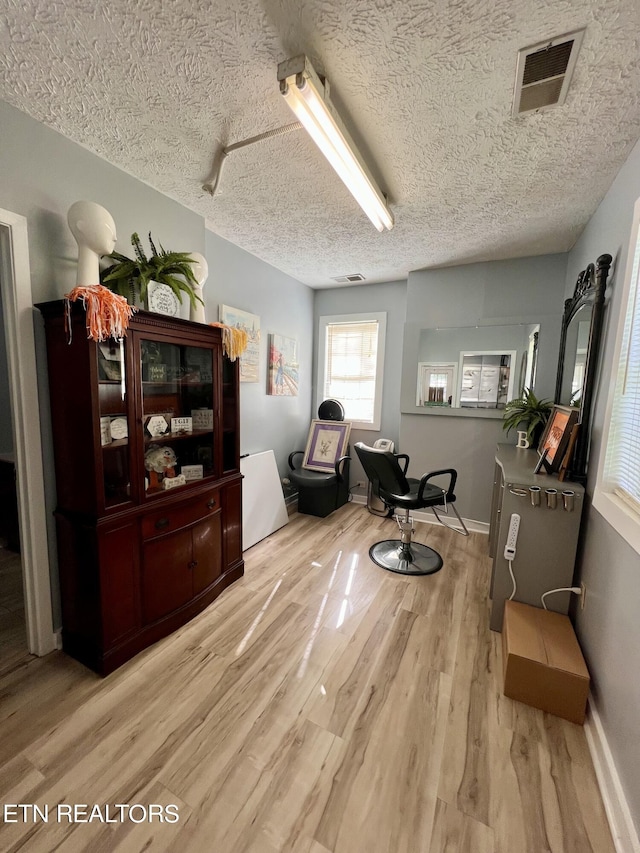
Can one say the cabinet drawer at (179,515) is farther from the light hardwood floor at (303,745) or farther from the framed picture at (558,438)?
the framed picture at (558,438)

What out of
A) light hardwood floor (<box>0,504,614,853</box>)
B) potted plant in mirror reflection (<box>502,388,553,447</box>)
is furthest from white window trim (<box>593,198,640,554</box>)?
potted plant in mirror reflection (<box>502,388,553,447</box>)

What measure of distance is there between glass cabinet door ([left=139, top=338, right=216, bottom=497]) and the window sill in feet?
6.80

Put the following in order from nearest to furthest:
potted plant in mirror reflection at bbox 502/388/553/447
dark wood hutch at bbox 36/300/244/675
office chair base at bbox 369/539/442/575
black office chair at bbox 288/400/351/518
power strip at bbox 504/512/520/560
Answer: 1. dark wood hutch at bbox 36/300/244/675
2. power strip at bbox 504/512/520/560
3. office chair base at bbox 369/539/442/575
4. potted plant in mirror reflection at bbox 502/388/553/447
5. black office chair at bbox 288/400/351/518

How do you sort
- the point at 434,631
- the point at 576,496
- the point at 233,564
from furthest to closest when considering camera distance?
the point at 233,564
the point at 434,631
the point at 576,496

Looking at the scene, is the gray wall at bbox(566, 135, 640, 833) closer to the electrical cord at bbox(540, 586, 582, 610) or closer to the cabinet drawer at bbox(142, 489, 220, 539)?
the electrical cord at bbox(540, 586, 582, 610)

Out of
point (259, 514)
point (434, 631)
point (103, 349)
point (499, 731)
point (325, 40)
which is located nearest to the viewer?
point (325, 40)

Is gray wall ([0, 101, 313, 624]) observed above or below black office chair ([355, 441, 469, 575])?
above

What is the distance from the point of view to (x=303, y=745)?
131 centimetres

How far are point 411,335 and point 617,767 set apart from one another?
3.14 m

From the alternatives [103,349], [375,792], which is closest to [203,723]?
[375,792]

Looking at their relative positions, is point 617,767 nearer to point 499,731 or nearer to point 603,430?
point 499,731

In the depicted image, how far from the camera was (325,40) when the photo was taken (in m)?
1.12

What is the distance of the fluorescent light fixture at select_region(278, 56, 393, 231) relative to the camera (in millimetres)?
1128

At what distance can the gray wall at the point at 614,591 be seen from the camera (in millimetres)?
1122
